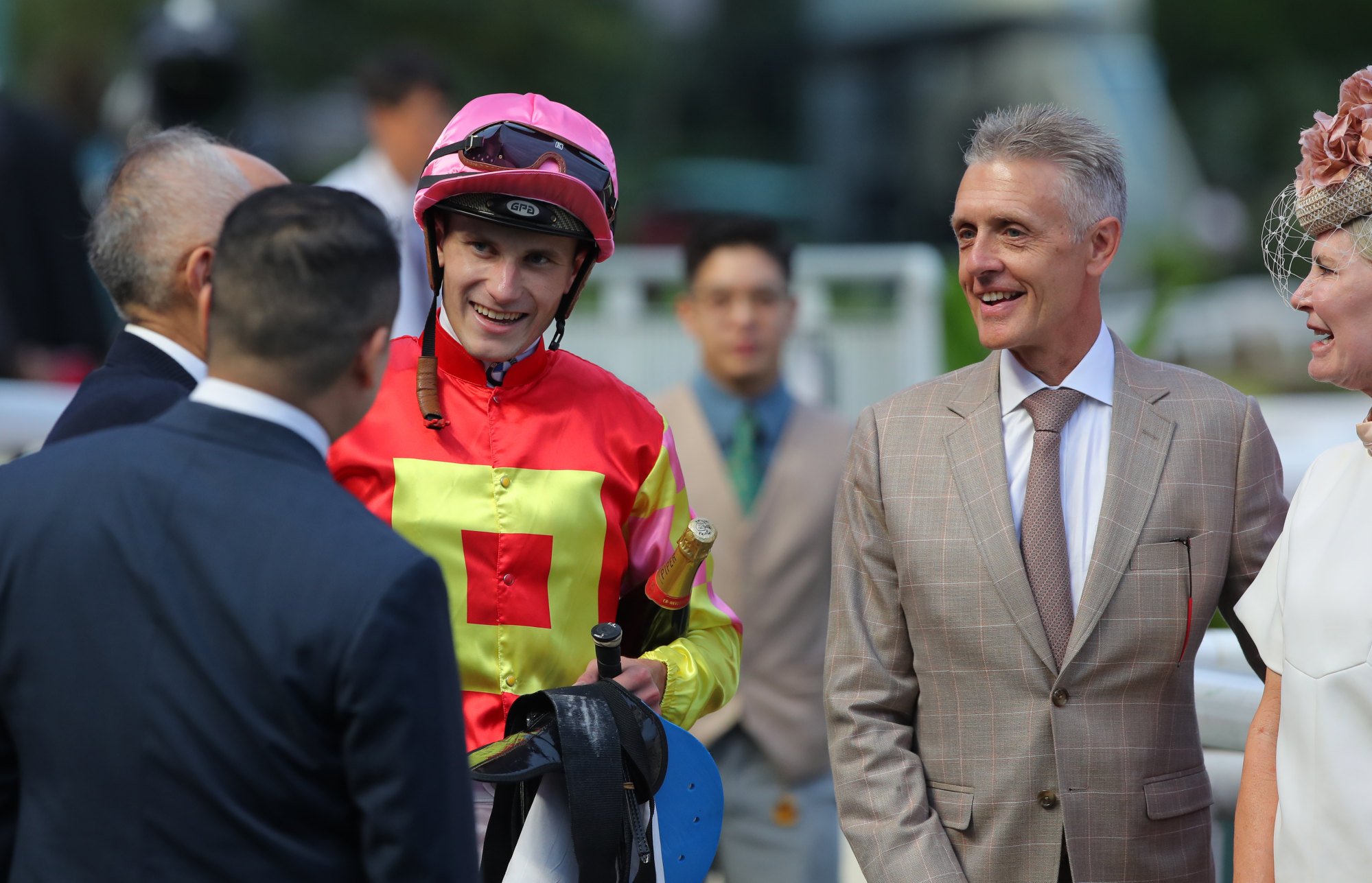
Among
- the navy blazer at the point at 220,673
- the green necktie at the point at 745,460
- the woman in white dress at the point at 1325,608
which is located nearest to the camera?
the navy blazer at the point at 220,673

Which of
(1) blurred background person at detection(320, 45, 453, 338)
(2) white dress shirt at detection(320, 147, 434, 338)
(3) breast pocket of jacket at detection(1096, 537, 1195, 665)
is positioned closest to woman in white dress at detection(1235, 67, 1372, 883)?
(3) breast pocket of jacket at detection(1096, 537, 1195, 665)

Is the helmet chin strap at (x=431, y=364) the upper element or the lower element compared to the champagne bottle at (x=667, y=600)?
upper

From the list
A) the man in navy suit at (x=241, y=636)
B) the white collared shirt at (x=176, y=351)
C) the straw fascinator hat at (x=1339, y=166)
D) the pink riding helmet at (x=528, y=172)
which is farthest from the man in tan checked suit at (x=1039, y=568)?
the white collared shirt at (x=176, y=351)

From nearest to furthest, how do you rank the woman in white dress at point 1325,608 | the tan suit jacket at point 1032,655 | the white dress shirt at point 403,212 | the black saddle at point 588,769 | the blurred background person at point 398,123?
the woman in white dress at point 1325,608 < the black saddle at point 588,769 < the tan suit jacket at point 1032,655 < the white dress shirt at point 403,212 < the blurred background person at point 398,123

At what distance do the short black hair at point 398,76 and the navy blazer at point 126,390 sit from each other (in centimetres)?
382

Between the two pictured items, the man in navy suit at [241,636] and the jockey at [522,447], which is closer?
the man in navy suit at [241,636]

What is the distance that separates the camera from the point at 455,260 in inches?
115

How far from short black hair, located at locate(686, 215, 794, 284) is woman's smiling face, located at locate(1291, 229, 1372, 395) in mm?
2632

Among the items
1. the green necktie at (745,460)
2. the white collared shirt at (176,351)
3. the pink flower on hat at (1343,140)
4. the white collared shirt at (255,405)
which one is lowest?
the green necktie at (745,460)

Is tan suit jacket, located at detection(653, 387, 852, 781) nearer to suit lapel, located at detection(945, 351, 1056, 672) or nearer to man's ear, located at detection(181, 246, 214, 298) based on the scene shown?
suit lapel, located at detection(945, 351, 1056, 672)

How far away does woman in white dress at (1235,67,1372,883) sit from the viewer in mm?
2424

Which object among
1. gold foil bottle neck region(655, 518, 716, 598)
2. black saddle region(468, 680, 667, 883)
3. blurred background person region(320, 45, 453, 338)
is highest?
blurred background person region(320, 45, 453, 338)

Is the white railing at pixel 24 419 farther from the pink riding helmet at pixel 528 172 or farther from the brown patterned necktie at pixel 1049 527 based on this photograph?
the brown patterned necktie at pixel 1049 527

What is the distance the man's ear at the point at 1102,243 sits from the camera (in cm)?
302
